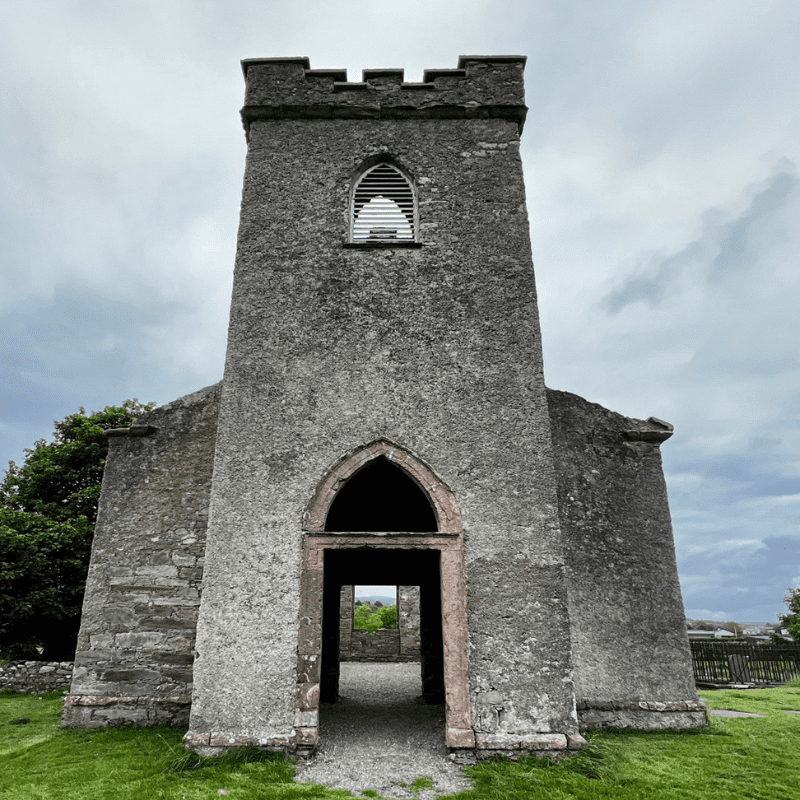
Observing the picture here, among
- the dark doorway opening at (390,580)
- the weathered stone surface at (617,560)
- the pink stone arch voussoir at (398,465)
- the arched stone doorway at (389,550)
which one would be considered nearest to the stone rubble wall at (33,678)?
the dark doorway opening at (390,580)

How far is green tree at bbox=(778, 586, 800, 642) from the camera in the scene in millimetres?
18797

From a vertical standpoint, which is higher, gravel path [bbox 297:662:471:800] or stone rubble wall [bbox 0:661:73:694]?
stone rubble wall [bbox 0:661:73:694]

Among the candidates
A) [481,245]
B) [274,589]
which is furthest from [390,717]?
[481,245]

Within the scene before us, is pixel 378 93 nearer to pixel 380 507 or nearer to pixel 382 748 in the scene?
pixel 380 507

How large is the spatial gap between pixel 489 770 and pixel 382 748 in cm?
148

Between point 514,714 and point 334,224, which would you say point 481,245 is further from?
point 514,714

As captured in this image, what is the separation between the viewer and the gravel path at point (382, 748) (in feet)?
18.9

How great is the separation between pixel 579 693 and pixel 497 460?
3376mm

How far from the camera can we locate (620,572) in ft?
27.6

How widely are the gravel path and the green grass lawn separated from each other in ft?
0.72

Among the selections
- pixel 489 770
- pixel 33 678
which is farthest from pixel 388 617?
pixel 489 770

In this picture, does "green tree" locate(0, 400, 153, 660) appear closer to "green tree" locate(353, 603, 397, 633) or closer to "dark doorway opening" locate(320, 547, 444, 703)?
"dark doorway opening" locate(320, 547, 444, 703)

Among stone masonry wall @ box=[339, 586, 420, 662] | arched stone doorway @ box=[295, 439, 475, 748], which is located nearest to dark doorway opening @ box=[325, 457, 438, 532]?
arched stone doorway @ box=[295, 439, 475, 748]

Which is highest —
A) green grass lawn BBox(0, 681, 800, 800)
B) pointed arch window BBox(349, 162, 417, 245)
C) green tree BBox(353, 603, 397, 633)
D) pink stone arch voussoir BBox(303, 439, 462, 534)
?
pointed arch window BBox(349, 162, 417, 245)
